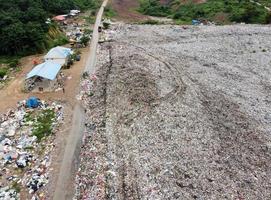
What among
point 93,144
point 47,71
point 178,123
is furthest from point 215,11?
point 93,144

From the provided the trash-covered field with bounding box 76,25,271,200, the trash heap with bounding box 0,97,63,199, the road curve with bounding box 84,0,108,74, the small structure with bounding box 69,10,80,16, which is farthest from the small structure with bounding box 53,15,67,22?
the trash heap with bounding box 0,97,63,199

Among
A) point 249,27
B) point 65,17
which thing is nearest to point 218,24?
point 249,27

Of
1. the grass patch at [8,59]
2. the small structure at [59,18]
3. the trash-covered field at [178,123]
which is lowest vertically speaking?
the trash-covered field at [178,123]

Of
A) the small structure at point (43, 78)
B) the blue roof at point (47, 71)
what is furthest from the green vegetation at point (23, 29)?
the small structure at point (43, 78)

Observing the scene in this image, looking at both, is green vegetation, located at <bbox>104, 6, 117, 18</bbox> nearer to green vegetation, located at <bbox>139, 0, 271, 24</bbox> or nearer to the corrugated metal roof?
green vegetation, located at <bbox>139, 0, 271, 24</bbox>

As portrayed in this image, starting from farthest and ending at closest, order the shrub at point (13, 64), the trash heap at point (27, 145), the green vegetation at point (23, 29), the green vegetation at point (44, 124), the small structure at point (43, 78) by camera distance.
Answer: the green vegetation at point (23, 29), the shrub at point (13, 64), the small structure at point (43, 78), the green vegetation at point (44, 124), the trash heap at point (27, 145)

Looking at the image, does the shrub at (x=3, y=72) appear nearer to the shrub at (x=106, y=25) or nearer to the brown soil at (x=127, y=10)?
the shrub at (x=106, y=25)

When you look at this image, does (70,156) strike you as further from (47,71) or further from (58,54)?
(58,54)
